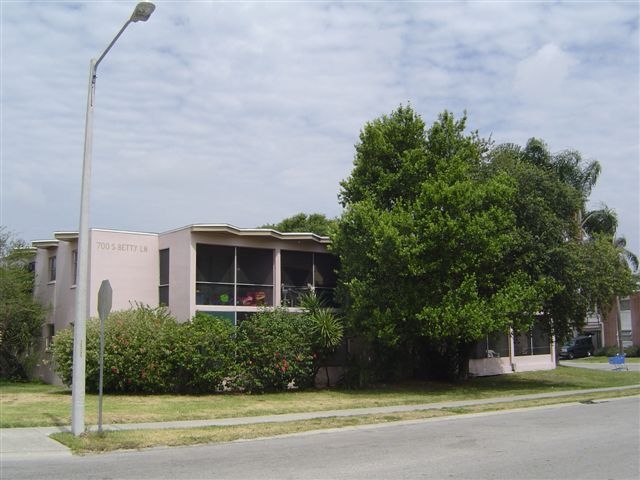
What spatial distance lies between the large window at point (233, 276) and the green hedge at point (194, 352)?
6.56ft

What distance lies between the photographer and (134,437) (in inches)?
482

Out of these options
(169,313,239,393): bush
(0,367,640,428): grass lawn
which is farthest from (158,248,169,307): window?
(0,367,640,428): grass lawn

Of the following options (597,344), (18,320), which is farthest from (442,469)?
(597,344)

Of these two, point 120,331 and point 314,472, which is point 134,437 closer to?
point 314,472

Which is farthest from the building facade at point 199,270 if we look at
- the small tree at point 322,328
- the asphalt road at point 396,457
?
the asphalt road at point 396,457

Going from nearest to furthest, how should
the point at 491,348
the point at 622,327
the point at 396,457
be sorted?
the point at 396,457, the point at 491,348, the point at 622,327

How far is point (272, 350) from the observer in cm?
2159

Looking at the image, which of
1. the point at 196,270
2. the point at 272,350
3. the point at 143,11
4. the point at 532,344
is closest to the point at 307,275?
the point at 196,270

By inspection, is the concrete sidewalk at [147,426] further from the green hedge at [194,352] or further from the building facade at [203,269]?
the building facade at [203,269]

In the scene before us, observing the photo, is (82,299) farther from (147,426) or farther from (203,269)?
(203,269)

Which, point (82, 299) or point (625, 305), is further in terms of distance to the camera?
point (625, 305)

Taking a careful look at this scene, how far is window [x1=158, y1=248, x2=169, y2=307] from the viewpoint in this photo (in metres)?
24.7

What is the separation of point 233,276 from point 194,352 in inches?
175

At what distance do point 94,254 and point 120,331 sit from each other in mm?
4884
